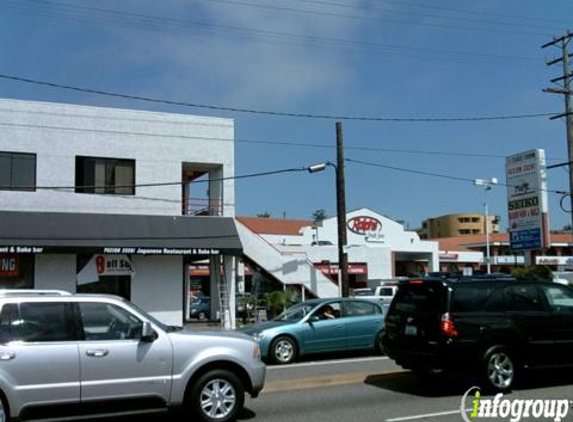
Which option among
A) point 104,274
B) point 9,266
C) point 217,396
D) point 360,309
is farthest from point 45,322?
point 104,274

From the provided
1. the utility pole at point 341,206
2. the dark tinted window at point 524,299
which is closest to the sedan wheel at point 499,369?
the dark tinted window at point 524,299

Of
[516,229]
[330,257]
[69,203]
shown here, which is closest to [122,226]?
[69,203]

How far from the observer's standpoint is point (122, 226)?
22.5 m

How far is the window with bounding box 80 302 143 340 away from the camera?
7555mm

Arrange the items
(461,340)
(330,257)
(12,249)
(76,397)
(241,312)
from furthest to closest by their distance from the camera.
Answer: (330,257), (241,312), (12,249), (461,340), (76,397)

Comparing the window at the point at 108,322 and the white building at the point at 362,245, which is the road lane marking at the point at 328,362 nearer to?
the window at the point at 108,322

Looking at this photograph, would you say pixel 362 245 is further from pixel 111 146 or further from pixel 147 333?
pixel 147 333

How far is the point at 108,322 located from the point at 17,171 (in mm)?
16166

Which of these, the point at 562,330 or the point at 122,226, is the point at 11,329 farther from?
the point at 122,226

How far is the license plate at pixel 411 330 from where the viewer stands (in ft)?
32.8

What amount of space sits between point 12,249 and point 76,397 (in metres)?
14.4

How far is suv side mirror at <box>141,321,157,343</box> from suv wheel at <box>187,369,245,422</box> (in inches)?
29.5

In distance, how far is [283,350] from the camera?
1423 centimetres

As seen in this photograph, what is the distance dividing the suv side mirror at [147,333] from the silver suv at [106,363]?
11 millimetres
